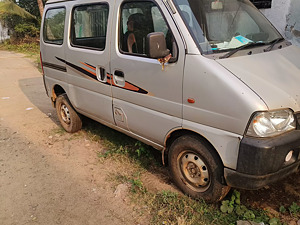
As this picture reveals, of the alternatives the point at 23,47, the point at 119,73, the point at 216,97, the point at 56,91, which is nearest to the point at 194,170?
the point at 216,97

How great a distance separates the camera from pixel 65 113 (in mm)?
5090

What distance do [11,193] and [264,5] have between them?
5.07 metres

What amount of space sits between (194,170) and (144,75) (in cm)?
112

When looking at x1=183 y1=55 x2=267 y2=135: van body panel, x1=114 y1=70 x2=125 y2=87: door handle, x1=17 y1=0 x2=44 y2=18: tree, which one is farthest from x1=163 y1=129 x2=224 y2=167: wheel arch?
x1=17 y1=0 x2=44 y2=18: tree

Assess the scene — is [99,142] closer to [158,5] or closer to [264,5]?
[158,5]

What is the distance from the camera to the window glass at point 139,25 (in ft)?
9.71

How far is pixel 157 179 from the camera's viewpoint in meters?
3.57

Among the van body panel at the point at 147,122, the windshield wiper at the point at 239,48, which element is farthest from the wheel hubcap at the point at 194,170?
the windshield wiper at the point at 239,48

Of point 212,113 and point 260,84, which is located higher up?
point 260,84

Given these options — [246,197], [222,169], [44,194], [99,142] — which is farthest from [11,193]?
[246,197]

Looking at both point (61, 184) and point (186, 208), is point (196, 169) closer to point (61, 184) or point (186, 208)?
point (186, 208)

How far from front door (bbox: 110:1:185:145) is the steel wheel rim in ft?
1.06

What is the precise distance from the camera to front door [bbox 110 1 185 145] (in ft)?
9.29

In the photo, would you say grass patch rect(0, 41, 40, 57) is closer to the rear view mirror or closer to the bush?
the bush
